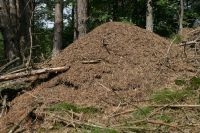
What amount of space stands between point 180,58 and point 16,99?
3.12 m

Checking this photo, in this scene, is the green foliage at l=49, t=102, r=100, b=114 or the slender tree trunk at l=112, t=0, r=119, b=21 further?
the slender tree trunk at l=112, t=0, r=119, b=21

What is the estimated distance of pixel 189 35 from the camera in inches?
456

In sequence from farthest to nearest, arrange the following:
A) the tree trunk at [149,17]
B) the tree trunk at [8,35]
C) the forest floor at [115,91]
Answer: the tree trunk at [149,17] < the tree trunk at [8,35] < the forest floor at [115,91]

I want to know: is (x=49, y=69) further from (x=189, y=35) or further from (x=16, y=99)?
(x=189, y=35)

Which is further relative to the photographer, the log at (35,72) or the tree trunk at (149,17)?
the tree trunk at (149,17)

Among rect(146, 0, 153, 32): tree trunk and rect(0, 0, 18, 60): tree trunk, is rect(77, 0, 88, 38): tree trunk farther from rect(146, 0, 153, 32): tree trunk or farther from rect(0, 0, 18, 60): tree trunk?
rect(146, 0, 153, 32): tree trunk

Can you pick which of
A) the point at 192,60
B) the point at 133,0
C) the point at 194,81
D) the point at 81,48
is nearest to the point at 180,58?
the point at 192,60

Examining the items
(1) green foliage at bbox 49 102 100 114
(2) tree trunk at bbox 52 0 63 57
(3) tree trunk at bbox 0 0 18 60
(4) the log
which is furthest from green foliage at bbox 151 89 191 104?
(2) tree trunk at bbox 52 0 63 57

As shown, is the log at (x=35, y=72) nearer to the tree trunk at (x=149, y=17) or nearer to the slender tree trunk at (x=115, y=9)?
the tree trunk at (x=149, y=17)

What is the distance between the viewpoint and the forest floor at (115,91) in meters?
7.16

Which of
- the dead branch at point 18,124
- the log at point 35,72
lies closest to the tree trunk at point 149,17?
the log at point 35,72

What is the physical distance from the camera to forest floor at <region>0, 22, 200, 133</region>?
716 centimetres

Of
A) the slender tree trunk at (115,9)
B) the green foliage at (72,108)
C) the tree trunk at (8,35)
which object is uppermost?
the slender tree trunk at (115,9)

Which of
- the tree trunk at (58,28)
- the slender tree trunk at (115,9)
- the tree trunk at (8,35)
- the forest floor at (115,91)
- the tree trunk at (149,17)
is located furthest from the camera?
the slender tree trunk at (115,9)
